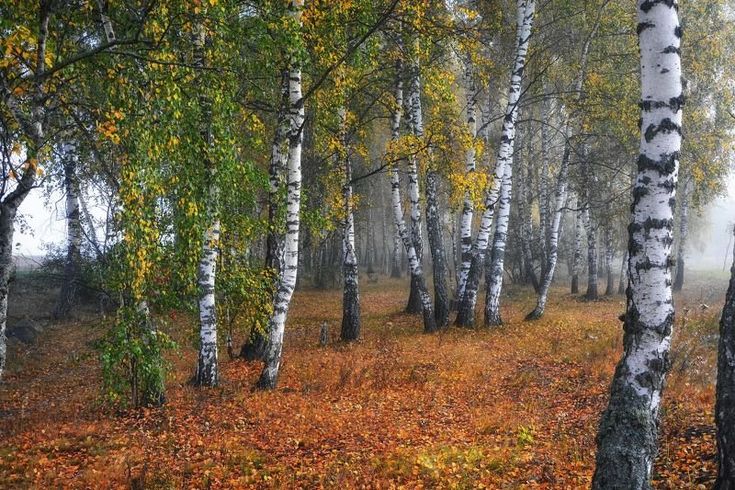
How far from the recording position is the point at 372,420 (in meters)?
8.65

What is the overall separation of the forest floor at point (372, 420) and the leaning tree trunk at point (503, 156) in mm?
1464

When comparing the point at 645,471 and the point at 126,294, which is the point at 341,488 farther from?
the point at 126,294

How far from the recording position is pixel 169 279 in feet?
30.0

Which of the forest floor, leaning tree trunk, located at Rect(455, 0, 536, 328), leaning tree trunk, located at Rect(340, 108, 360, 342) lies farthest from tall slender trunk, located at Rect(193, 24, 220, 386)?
leaning tree trunk, located at Rect(455, 0, 536, 328)

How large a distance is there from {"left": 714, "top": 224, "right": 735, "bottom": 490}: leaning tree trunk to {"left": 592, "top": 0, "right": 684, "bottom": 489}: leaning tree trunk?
1.40 feet

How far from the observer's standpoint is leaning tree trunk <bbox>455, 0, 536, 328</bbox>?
1440 cm

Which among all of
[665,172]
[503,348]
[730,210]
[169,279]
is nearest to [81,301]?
[169,279]

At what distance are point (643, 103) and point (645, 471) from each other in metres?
3.51

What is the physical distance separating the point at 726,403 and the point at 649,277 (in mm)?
1219

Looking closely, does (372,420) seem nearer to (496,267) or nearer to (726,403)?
(726,403)

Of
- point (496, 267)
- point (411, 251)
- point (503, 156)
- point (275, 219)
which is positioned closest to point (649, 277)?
point (275, 219)

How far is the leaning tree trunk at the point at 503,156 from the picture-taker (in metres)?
14.4

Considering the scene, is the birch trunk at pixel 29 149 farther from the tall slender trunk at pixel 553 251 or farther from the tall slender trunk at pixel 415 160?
the tall slender trunk at pixel 553 251

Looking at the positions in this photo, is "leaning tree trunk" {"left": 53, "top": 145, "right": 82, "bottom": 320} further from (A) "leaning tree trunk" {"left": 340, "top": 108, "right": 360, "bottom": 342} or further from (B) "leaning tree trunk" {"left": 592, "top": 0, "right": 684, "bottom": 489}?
(B) "leaning tree trunk" {"left": 592, "top": 0, "right": 684, "bottom": 489}
